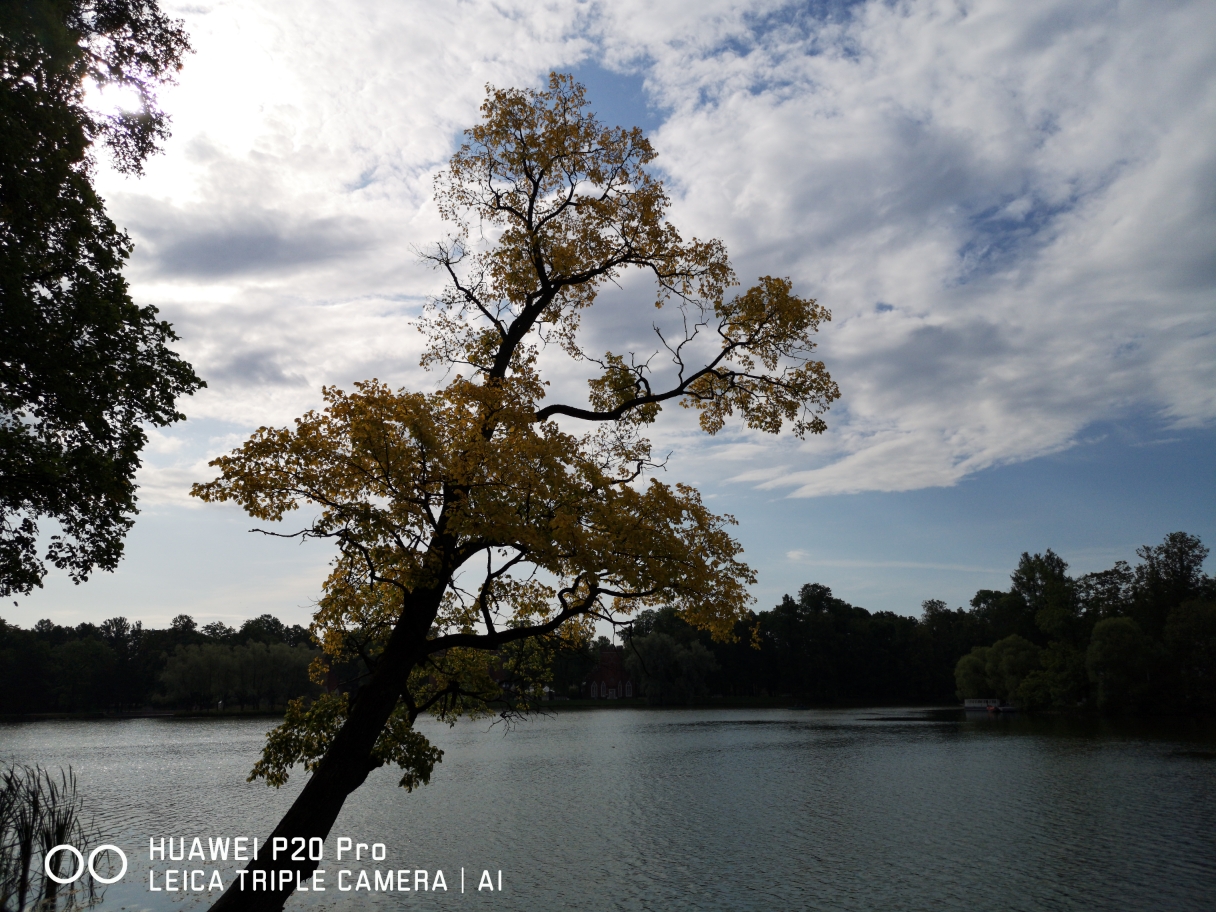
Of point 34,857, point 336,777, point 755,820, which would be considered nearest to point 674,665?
point 755,820

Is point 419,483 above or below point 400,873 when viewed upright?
above

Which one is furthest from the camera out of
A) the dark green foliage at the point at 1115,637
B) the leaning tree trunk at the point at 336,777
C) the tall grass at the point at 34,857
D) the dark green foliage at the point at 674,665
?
the dark green foliage at the point at 674,665

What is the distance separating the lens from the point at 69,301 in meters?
10.1

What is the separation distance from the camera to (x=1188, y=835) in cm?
2097

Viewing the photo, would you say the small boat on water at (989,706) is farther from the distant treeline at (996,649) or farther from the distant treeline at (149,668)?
the distant treeline at (149,668)

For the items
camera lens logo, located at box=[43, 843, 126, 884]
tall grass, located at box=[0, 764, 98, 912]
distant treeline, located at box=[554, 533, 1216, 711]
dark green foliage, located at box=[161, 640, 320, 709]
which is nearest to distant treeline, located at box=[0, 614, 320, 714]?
dark green foliage, located at box=[161, 640, 320, 709]

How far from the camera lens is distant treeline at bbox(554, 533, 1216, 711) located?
63719 mm

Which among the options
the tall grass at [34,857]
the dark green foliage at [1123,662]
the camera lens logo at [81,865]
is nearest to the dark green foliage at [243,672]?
the camera lens logo at [81,865]

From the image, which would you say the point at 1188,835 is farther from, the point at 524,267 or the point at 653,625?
the point at 653,625

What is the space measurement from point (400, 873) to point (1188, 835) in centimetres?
2146

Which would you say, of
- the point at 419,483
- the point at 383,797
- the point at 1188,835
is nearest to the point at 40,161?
the point at 419,483

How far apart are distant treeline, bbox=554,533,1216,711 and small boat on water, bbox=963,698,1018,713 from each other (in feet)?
3.65

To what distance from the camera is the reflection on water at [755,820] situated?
16641mm

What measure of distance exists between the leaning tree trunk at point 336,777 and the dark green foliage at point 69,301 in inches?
173
